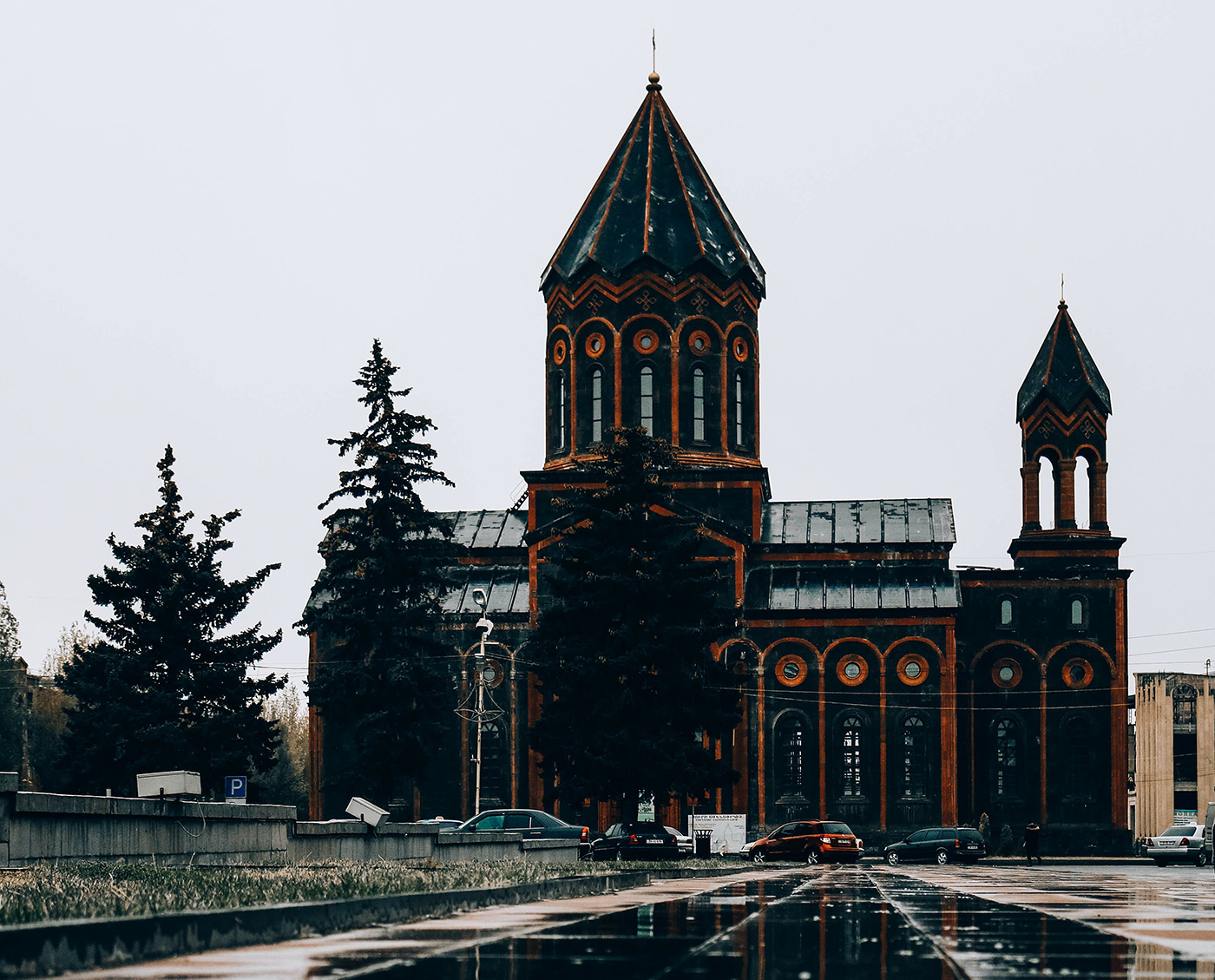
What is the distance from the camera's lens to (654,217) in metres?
61.2

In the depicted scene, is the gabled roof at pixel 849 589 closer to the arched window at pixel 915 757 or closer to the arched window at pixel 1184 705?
the arched window at pixel 915 757

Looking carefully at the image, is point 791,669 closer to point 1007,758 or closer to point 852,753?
point 852,753

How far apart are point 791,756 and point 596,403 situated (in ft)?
44.6

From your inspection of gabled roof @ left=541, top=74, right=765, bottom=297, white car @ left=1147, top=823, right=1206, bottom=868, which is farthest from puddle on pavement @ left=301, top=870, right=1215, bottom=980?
gabled roof @ left=541, top=74, right=765, bottom=297

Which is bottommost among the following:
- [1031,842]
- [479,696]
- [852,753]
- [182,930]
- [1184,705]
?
[1031,842]

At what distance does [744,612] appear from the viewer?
59094 millimetres

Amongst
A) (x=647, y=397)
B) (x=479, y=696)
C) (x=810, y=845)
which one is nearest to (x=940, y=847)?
(x=810, y=845)

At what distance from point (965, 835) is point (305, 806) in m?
31.5

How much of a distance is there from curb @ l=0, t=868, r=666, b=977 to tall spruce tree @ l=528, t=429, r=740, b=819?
2626 centimetres

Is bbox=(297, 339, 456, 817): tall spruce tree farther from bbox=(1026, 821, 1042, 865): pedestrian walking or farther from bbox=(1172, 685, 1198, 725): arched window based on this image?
bbox=(1172, 685, 1198, 725): arched window

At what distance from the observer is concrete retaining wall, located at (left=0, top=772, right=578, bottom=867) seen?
56.5 ft

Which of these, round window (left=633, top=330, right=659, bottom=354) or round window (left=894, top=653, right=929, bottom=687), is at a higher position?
round window (left=633, top=330, right=659, bottom=354)

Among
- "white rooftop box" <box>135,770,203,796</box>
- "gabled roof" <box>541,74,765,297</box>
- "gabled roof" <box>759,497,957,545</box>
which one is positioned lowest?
"white rooftop box" <box>135,770,203,796</box>

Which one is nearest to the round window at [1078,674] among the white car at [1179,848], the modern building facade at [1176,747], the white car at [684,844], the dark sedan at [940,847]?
the white car at [1179,848]
